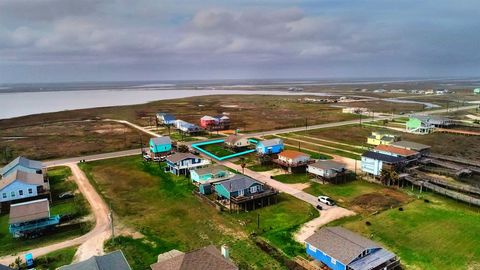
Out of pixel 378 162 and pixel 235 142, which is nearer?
pixel 378 162

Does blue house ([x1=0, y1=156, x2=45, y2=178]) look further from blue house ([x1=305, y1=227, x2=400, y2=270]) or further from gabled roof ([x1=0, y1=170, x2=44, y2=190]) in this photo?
blue house ([x1=305, y1=227, x2=400, y2=270])

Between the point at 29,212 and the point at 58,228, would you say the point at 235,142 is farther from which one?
the point at 29,212

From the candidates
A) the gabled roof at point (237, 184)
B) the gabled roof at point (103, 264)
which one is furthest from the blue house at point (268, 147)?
the gabled roof at point (103, 264)

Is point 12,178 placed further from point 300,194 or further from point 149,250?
point 300,194

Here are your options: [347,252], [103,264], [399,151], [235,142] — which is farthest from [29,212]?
[399,151]

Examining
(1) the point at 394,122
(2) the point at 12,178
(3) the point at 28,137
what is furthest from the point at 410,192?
(3) the point at 28,137

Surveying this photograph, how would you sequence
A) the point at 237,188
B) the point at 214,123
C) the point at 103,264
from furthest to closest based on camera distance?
the point at 214,123, the point at 237,188, the point at 103,264

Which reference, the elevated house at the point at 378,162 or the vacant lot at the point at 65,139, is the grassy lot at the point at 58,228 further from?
the elevated house at the point at 378,162
